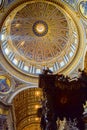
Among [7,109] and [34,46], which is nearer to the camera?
[7,109]

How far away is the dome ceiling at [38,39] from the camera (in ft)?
69.3

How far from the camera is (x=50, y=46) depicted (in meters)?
23.3

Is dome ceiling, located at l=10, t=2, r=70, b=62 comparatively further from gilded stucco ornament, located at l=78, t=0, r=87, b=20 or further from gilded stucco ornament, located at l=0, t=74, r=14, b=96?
gilded stucco ornament, located at l=78, t=0, r=87, b=20

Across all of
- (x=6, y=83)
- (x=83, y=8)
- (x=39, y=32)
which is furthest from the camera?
(x=39, y=32)

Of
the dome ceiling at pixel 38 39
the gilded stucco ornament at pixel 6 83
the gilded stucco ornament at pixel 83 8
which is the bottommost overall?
the gilded stucco ornament at pixel 6 83

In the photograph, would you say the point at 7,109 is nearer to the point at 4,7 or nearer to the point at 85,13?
the point at 4,7

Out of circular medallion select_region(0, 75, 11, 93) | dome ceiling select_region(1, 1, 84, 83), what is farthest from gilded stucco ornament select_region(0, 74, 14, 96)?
dome ceiling select_region(1, 1, 84, 83)

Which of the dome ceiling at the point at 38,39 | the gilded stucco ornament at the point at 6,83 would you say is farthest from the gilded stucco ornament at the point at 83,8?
the gilded stucco ornament at the point at 6,83

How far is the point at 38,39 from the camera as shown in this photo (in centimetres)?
2339

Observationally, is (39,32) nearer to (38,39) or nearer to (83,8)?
(38,39)

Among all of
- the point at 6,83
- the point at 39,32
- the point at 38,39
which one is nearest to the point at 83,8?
the point at 39,32

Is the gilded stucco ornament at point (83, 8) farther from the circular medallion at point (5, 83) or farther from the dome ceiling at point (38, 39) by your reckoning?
the circular medallion at point (5, 83)

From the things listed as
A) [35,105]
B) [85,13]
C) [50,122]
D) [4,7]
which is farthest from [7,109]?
[50,122]

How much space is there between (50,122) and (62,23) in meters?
12.9
